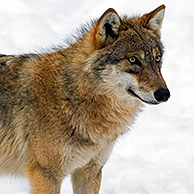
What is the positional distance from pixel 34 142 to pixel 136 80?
3.64 ft

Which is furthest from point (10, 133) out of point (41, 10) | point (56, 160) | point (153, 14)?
point (41, 10)

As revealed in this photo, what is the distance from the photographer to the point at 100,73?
169 inches

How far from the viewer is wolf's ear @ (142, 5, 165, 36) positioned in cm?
460

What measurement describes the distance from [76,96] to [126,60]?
0.60 m

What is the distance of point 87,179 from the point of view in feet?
16.1

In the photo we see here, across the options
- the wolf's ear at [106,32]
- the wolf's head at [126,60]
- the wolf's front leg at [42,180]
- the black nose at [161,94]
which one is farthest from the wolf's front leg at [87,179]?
the wolf's ear at [106,32]

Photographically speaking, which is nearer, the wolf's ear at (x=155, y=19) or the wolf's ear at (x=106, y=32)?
the wolf's ear at (x=106, y=32)

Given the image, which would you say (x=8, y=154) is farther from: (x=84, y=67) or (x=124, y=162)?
(x=124, y=162)

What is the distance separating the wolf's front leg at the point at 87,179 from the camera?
484 cm

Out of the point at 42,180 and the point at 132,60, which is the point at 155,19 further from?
the point at 42,180

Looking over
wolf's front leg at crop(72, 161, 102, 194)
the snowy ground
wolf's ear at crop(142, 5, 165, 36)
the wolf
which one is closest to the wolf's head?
the wolf

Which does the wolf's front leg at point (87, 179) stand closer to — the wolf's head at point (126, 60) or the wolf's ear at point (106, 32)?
the wolf's head at point (126, 60)

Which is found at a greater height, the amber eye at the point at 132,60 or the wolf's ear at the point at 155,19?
the wolf's ear at the point at 155,19

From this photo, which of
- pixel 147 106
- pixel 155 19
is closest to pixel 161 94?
pixel 155 19
